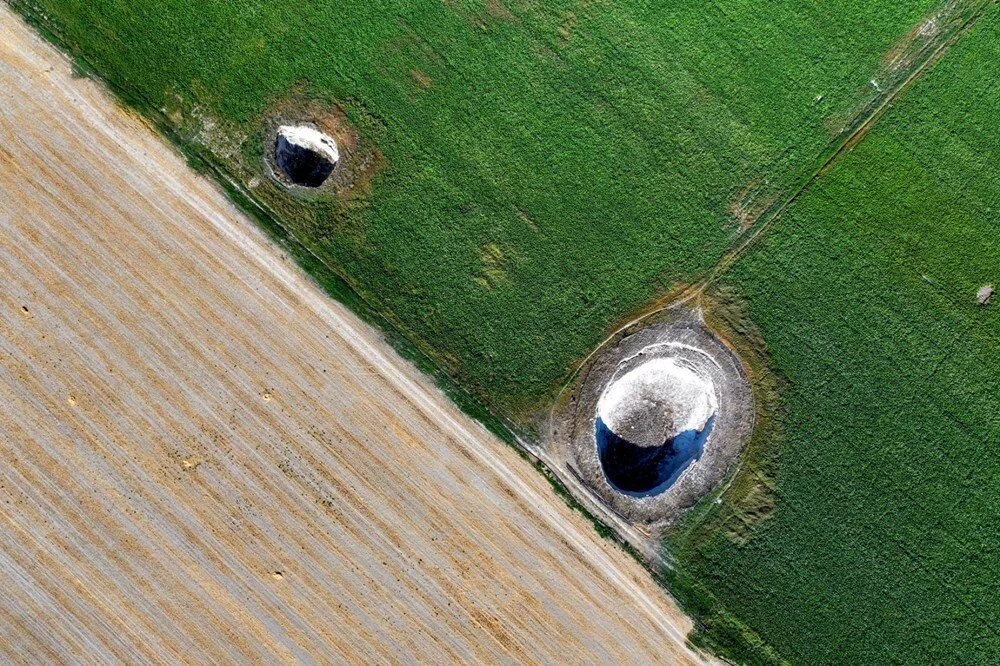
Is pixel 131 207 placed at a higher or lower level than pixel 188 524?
higher

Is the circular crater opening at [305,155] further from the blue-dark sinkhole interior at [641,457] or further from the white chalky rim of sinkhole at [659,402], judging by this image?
the blue-dark sinkhole interior at [641,457]

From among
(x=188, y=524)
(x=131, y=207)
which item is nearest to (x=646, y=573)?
(x=188, y=524)

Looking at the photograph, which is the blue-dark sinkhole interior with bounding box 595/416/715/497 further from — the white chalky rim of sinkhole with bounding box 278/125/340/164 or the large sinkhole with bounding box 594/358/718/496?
the white chalky rim of sinkhole with bounding box 278/125/340/164

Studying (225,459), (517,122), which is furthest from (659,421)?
(225,459)

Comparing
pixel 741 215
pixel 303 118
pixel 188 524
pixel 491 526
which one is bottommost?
pixel 188 524

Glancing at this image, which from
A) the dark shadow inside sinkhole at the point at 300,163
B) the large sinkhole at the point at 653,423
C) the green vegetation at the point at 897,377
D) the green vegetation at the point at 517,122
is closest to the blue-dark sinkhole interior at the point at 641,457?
the large sinkhole at the point at 653,423

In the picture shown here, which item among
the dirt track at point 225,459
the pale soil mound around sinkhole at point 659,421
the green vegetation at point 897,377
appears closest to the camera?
the green vegetation at point 897,377

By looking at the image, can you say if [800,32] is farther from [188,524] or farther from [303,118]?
[188,524]
